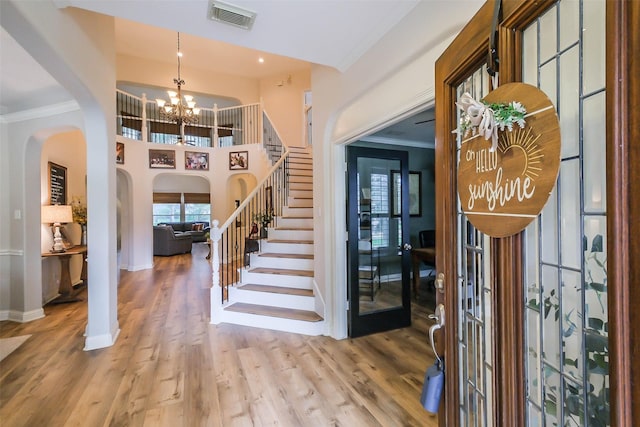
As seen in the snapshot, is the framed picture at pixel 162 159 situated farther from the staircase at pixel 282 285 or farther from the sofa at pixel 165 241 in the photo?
the staircase at pixel 282 285

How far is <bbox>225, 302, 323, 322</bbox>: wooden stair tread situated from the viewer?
3.39 metres

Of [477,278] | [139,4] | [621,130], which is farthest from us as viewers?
[139,4]

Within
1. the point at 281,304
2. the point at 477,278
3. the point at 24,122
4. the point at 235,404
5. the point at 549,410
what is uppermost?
the point at 24,122

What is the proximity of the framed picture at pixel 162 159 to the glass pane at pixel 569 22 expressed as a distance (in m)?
7.91

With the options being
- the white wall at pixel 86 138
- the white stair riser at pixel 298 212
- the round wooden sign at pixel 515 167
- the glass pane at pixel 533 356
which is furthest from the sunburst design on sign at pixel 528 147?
the white stair riser at pixel 298 212

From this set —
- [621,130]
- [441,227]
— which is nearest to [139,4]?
[441,227]

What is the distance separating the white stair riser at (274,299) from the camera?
3592mm

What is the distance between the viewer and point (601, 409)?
0.71m

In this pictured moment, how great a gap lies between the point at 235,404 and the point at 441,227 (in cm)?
197

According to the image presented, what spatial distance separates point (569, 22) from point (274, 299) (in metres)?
3.62

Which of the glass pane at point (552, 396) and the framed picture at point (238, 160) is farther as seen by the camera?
the framed picture at point (238, 160)

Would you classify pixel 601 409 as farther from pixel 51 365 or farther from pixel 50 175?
pixel 50 175

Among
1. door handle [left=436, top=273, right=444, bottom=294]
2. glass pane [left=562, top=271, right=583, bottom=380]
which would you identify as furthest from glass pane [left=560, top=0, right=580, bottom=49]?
door handle [left=436, top=273, right=444, bottom=294]

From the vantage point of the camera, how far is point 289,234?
15.6ft
